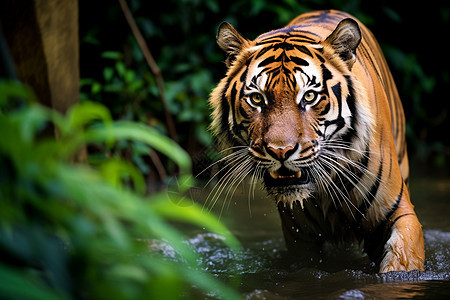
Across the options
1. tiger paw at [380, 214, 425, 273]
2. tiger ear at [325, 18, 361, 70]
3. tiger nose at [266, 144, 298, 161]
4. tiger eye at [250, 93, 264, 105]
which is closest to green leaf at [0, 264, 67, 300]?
tiger nose at [266, 144, 298, 161]

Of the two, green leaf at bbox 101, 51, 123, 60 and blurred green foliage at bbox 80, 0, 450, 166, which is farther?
blurred green foliage at bbox 80, 0, 450, 166

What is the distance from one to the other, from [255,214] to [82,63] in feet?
8.42

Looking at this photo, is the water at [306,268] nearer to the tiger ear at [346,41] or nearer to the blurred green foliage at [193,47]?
the tiger ear at [346,41]

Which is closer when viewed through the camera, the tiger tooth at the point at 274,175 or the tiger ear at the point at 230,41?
the tiger tooth at the point at 274,175

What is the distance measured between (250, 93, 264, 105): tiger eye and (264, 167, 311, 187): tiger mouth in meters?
0.32

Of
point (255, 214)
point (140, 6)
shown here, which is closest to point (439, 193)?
point (255, 214)

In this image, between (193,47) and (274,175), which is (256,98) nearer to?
(274,175)

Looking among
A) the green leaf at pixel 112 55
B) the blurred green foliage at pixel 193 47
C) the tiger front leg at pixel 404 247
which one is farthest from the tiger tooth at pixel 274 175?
the green leaf at pixel 112 55

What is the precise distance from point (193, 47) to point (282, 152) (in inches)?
164

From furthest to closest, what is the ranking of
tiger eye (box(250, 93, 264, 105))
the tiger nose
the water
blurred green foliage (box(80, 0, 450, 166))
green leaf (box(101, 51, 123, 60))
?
blurred green foliage (box(80, 0, 450, 166)) → green leaf (box(101, 51, 123, 60)) → tiger eye (box(250, 93, 264, 105)) → the tiger nose → the water

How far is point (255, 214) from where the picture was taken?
4305 mm

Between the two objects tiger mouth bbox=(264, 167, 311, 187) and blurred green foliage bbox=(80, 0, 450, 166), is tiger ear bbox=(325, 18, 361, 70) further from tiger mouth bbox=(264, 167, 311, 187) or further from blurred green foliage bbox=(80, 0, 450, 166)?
blurred green foliage bbox=(80, 0, 450, 166)

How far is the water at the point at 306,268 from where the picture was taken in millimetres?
2143

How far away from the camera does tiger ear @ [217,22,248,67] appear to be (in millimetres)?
2686
